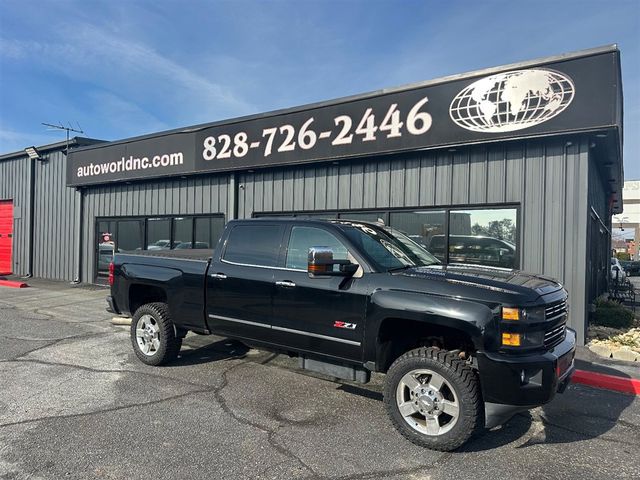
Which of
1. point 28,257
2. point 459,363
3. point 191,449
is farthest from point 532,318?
point 28,257

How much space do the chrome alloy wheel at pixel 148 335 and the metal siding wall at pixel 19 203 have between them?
552 inches

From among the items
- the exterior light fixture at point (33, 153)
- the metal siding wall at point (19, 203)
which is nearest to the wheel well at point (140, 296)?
the exterior light fixture at point (33, 153)

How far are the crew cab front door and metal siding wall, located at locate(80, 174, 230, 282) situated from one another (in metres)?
6.62

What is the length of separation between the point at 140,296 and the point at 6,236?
52.1 feet

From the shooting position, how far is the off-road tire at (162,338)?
5.84 m

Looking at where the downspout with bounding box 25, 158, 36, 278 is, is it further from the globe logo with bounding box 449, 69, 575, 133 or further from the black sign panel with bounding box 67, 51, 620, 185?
the globe logo with bounding box 449, 69, 575, 133

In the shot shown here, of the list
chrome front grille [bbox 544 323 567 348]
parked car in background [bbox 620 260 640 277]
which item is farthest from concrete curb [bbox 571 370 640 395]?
parked car in background [bbox 620 260 640 277]

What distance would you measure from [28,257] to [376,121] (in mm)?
14860

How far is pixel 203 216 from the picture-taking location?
488 inches

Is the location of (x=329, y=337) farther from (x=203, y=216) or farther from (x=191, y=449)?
(x=203, y=216)

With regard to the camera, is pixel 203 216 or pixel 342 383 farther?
pixel 203 216

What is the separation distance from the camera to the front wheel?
143 inches

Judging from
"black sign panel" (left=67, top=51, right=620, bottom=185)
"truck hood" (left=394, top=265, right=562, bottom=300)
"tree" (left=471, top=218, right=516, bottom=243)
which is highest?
"black sign panel" (left=67, top=51, right=620, bottom=185)

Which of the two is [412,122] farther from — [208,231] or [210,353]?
[208,231]
